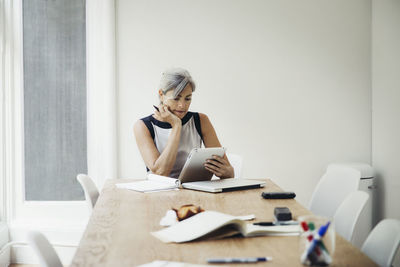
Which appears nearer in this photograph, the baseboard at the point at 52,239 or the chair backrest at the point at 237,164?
the chair backrest at the point at 237,164

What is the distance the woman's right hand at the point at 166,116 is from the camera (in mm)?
2707

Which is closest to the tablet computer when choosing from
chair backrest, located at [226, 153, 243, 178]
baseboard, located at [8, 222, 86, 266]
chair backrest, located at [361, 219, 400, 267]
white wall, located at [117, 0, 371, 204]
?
chair backrest, located at [226, 153, 243, 178]

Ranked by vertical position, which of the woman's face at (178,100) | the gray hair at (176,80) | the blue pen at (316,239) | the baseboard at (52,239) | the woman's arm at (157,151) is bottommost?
the baseboard at (52,239)

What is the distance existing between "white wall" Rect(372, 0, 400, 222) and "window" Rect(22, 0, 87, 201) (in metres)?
2.68

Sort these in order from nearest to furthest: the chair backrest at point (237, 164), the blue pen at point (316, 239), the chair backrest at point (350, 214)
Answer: the blue pen at point (316, 239)
the chair backrest at point (350, 214)
the chair backrest at point (237, 164)

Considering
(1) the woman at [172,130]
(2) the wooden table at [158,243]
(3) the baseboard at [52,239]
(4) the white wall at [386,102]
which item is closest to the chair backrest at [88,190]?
(1) the woman at [172,130]

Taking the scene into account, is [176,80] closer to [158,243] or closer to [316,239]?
[158,243]

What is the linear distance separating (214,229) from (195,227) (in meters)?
0.10

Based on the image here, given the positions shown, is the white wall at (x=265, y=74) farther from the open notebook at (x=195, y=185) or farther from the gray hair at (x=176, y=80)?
the open notebook at (x=195, y=185)

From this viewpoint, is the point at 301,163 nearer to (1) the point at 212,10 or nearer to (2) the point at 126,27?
(1) the point at 212,10

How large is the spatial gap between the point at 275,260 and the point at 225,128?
2.78 meters

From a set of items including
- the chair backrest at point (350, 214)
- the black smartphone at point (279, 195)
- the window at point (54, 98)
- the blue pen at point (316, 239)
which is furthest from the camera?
the window at point (54, 98)

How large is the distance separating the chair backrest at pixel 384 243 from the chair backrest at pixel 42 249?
3.06 ft

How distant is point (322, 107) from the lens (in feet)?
12.6
